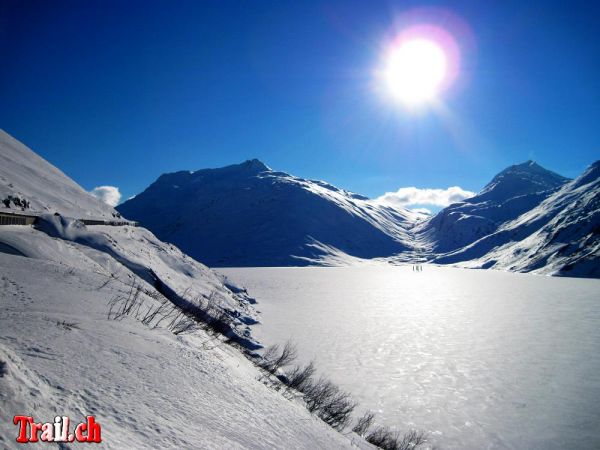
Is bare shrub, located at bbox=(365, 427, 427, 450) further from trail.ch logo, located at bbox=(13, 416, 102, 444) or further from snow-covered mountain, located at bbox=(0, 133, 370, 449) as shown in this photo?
trail.ch logo, located at bbox=(13, 416, 102, 444)

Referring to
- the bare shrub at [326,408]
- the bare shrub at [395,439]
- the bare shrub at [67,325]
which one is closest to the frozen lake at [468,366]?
the bare shrub at [395,439]

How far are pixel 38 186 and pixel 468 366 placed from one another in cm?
3018

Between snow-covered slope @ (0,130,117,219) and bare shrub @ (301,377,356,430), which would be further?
snow-covered slope @ (0,130,117,219)

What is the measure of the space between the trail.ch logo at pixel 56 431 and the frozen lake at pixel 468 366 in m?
13.8

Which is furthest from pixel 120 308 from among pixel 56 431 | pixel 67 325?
pixel 56 431

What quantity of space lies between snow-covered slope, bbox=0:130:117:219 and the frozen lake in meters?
16.7

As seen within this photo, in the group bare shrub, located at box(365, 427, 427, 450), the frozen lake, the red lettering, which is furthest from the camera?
the frozen lake

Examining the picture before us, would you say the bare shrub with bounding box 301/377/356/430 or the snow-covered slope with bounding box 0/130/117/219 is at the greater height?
the snow-covered slope with bounding box 0/130/117/219

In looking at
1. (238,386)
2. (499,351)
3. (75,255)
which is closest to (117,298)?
(238,386)

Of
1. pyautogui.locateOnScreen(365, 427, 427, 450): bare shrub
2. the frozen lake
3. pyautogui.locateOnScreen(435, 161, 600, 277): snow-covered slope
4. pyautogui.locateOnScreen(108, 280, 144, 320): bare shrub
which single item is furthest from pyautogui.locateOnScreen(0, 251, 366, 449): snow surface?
pyautogui.locateOnScreen(435, 161, 600, 277): snow-covered slope

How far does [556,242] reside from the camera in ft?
400

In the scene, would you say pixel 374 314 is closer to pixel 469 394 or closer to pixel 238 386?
pixel 469 394

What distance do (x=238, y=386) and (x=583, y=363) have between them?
80.7 feet

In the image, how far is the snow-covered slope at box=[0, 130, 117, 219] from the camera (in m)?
18.9
